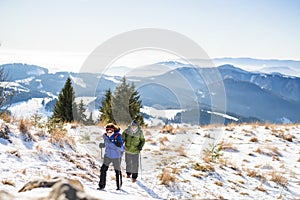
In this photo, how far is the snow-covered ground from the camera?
7.35 metres

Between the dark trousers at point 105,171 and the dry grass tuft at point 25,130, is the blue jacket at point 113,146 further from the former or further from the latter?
the dry grass tuft at point 25,130

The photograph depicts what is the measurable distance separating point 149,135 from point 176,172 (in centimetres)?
629

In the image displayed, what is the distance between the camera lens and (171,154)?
12.4 metres

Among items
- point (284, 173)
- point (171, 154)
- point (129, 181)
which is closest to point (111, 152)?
point (129, 181)

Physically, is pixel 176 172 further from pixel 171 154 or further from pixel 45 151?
pixel 45 151

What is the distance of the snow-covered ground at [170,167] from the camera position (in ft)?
24.1

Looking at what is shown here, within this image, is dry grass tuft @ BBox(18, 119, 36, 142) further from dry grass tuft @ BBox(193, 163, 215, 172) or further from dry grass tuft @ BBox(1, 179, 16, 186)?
dry grass tuft @ BBox(193, 163, 215, 172)

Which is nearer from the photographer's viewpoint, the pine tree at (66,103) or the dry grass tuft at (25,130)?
the dry grass tuft at (25,130)

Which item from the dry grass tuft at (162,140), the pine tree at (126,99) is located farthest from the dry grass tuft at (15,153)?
the pine tree at (126,99)

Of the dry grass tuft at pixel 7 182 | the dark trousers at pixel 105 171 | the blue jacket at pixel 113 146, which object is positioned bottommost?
the dark trousers at pixel 105 171

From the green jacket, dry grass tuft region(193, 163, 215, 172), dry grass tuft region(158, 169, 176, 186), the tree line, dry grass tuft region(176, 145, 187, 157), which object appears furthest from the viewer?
the tree line

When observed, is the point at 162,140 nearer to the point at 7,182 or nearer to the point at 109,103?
the point at 7,182

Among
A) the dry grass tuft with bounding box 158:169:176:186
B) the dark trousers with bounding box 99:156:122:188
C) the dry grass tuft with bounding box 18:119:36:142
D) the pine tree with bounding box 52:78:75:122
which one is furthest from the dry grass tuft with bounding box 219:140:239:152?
the pine tree with bounding box 52:78:75:122

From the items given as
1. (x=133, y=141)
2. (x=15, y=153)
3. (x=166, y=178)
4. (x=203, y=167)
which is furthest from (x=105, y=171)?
(x=203, y=167)
